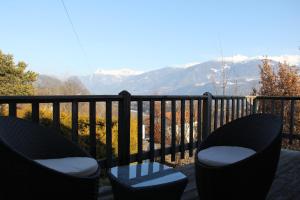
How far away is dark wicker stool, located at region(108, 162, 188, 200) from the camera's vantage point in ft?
6.38

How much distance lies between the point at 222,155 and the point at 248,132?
468mm

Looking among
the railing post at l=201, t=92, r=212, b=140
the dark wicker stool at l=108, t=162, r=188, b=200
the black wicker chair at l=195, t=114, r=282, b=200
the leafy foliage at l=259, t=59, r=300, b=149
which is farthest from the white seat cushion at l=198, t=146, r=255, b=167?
the leafy foliage at l=259, t=59, r=300, b=149

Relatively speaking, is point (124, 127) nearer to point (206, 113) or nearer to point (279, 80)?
point (206, 113)

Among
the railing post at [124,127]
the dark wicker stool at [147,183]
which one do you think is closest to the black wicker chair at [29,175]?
the dark wicker stool at [147,183]

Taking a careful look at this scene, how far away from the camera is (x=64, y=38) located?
1929 inches

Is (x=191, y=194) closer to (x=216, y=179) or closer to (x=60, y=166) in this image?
(x=216, y=179)

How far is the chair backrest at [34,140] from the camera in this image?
2076 millimetres

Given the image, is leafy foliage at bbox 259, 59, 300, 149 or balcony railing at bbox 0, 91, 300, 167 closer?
balcony railing at bbox 0, 91, 300, 167

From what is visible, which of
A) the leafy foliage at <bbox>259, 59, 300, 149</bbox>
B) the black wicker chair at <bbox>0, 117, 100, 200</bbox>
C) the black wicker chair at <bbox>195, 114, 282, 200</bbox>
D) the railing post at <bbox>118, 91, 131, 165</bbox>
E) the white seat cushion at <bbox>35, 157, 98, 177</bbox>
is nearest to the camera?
the black wicker chair at <bbox>0, 117, 100, 200</bbox>

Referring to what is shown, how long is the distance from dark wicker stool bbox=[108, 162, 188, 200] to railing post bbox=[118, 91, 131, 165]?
1120mm

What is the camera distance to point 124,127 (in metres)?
3.43

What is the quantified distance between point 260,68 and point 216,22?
1082 inches

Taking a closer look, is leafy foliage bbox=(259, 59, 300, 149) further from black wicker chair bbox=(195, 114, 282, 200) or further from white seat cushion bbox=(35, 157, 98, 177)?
white seat cushion bbox=(35, 157, 98, 177)

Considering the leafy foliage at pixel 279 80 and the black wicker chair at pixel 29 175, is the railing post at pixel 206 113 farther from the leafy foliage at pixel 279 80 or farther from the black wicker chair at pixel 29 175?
the leafy foliage at pixel 279 80
